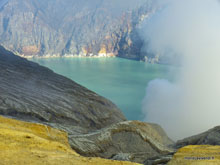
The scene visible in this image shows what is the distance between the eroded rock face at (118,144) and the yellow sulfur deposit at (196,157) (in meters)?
3.57

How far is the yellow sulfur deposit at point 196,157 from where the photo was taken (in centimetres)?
735

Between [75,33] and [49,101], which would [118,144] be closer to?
[49,101]

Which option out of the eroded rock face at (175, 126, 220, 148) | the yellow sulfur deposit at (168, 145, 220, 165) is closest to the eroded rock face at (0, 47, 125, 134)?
the eroded rock face at (175, 126, 220, 148)

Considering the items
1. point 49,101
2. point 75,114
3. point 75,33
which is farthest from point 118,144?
point 75,33

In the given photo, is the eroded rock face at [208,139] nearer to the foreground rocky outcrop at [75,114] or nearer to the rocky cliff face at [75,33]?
the foreground rocky outcrop at [75,114]

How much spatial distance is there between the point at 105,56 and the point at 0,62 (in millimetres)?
138819

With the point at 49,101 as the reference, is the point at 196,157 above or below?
above

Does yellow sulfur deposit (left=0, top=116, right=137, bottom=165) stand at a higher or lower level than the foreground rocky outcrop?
higher

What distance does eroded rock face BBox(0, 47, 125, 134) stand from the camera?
18.3 meters

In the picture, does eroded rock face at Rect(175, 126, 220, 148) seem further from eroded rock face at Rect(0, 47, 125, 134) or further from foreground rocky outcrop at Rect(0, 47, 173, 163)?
eroded rock face at Rect(0, 47, 125, 134)

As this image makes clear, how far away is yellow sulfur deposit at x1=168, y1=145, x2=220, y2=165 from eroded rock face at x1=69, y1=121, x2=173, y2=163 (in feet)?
11.7

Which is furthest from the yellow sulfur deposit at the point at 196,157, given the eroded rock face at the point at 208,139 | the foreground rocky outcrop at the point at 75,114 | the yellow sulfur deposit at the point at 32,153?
the eroded rock face at the point at 208,139

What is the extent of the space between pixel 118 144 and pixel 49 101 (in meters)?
9.57

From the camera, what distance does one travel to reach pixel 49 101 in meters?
22.7
